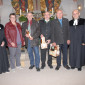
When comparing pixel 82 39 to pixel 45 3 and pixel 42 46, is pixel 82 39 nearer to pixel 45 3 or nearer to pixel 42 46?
pixel 42 46

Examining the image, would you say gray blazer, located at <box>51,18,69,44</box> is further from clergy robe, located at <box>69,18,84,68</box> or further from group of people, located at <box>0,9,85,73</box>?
clergy robe, located at <box>69,18,84,68</box>

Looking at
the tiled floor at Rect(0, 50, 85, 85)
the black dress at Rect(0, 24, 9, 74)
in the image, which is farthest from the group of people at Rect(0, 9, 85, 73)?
the tiled floor at Rect(0, 50, 85, 85)

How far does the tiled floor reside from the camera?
2871 millimetres

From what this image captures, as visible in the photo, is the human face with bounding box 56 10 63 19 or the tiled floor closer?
the tiled floor

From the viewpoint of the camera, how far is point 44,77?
10.2 ft

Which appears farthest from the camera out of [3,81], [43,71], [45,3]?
[45,3]

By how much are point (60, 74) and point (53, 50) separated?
684 millimetres

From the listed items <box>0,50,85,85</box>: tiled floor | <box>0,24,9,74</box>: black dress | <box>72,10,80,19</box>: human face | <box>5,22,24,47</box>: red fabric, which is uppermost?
<box>72,10,80,19</box>: human face

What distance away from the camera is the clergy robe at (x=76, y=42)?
327 centimetres

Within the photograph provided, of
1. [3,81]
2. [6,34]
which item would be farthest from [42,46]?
[3,81]

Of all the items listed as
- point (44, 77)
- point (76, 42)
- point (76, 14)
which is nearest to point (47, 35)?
point (76, 42)

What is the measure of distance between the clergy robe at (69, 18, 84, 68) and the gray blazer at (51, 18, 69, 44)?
17 cm

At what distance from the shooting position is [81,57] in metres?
3.46

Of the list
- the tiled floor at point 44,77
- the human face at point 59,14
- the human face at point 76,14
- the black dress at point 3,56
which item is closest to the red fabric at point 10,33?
the black dress at point 3,56
